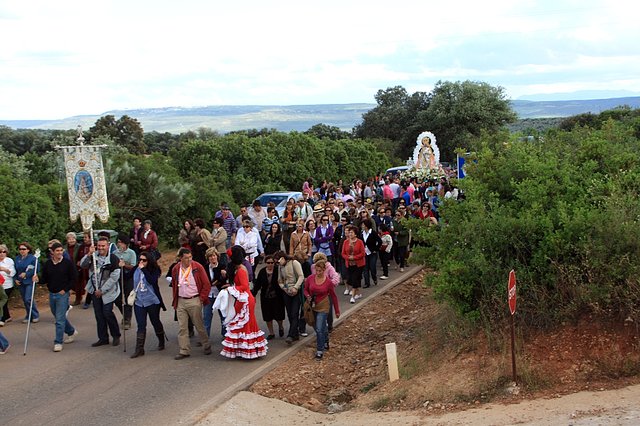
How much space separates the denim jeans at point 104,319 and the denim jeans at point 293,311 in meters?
2.93

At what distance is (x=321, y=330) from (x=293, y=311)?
90 centimetres

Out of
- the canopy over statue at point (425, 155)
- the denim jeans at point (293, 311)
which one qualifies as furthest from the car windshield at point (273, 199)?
the denim jeans at point (293, 311)

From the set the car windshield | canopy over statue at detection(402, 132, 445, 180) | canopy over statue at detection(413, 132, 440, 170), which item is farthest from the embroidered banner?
canopy over statue at detection(413, 132, 440, 170)

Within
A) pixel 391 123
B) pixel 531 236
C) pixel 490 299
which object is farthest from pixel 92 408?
pixel 391 123

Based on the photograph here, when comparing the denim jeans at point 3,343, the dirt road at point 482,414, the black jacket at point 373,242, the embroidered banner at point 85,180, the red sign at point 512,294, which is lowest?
the dirt road at point 482,414

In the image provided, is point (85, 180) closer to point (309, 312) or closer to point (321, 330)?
point (309, 312)

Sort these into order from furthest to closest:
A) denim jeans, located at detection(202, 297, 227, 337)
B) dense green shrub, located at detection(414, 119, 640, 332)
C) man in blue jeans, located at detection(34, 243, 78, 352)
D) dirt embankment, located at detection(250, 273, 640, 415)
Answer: denim jeans, located at detection(202, 297, 227, 337), man in blue jeans, located at detection(34, 243, 78, 352), dense green shrub, located at detection(414, 119, 640, 332), dirt embankment, located at detection(250, 273, 640, 415)

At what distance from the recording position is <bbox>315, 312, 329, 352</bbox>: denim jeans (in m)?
13.1

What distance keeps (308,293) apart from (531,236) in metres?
3.70

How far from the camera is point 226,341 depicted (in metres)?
13.0

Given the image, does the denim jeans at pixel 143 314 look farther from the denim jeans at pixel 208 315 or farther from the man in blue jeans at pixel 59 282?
the man in blue jeans at pixel 59 282

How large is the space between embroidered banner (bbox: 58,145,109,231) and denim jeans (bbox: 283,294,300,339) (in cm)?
506

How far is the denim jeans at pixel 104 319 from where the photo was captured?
13.6m

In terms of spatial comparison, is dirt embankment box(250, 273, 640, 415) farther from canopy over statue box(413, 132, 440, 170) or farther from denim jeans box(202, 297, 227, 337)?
canopy over statue box(413, 132, 440, 170)
